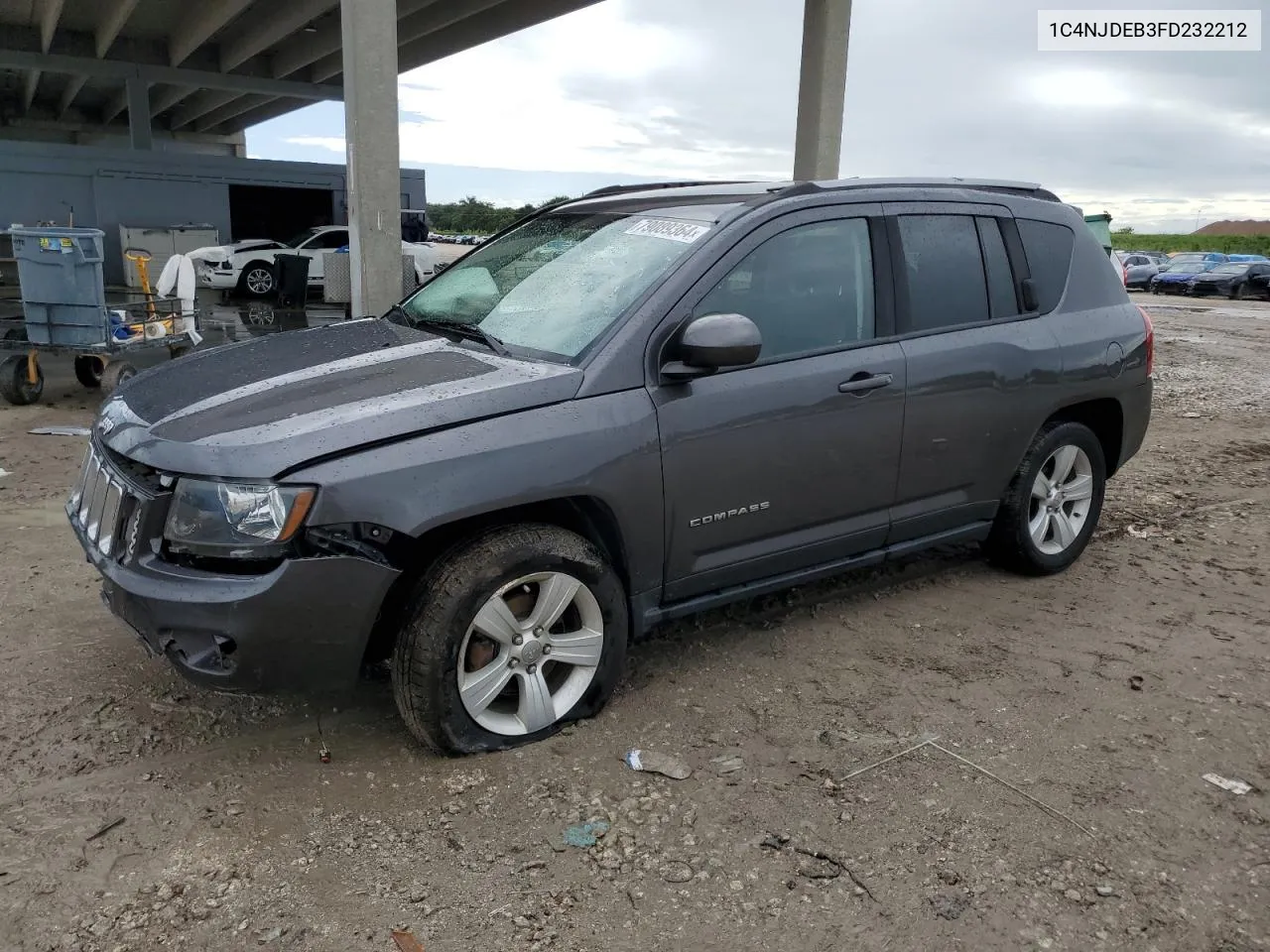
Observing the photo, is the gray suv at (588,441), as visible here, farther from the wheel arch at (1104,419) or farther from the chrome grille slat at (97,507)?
the wheel arch at (1104,419)

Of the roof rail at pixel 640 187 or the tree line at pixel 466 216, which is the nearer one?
the roof rail at pixel 640 187

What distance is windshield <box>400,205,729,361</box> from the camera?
3494mm

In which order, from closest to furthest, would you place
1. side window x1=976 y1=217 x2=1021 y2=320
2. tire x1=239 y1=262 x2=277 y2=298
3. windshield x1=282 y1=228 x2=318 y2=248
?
side window x1=976 y1=217 x2=1021 y2=320
tire x1=239 y1=262 x2=277 y2=298
windshield x1=282 y1=228 x2=318 y2=248

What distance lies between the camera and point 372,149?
1130 cm

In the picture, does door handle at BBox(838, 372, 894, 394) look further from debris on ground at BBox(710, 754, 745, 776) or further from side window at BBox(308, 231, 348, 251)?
side window at BBox(308, 231, 348, 251)

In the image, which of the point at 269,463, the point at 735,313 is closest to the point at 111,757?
the point at 269,463

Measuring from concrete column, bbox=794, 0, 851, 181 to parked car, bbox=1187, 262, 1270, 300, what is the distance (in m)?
19.6

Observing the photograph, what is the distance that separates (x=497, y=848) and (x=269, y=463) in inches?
48.9

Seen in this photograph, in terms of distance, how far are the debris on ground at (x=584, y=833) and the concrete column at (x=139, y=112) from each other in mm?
26915

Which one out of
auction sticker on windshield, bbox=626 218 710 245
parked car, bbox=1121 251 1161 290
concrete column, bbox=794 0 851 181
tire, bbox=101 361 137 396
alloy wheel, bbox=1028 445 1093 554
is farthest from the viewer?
parked car, bbox=1121 251 1161 290

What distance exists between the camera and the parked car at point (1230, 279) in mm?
29266

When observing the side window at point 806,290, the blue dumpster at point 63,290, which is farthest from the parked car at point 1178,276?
the side window at point 806,290

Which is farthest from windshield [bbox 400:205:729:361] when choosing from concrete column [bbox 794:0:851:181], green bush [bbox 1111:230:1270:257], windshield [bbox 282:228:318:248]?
green bush [bbox 1111:230:1270:257]

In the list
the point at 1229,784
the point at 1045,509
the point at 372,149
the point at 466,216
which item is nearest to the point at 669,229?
the point at 1045,509
